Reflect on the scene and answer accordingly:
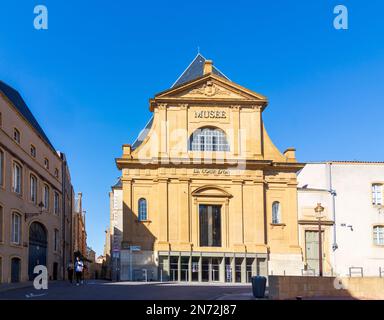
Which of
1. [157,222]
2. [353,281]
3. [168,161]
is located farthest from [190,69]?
[353,281]

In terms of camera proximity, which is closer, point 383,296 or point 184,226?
point 383,296

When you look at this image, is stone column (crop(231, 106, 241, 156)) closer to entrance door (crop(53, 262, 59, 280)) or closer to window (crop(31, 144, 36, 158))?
entrance door (crop(53, 262, 59, 280))

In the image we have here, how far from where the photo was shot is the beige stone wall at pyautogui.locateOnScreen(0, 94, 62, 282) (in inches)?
1298

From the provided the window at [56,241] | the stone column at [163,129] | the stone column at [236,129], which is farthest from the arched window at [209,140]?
the window at [56,241]

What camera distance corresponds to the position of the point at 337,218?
170 ft

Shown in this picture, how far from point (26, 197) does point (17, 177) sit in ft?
6.64

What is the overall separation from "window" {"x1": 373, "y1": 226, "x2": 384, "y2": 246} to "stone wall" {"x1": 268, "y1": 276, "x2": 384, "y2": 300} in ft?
94.4

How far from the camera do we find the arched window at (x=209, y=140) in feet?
167

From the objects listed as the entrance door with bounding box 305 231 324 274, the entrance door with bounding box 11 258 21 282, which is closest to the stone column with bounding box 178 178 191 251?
the entrance door with bounding box 305 231 324 274

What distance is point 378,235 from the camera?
5188 cm

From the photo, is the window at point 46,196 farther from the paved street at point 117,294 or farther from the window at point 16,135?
the paved street at point 117,294

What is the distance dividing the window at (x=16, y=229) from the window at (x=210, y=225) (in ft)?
58.3
